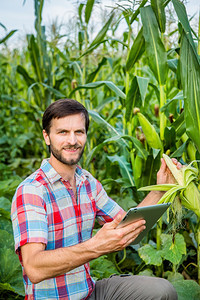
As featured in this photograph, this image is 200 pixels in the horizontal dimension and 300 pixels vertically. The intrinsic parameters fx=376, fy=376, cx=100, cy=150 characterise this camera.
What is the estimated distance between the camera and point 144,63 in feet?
15.8

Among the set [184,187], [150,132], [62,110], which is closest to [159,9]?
[150,132]

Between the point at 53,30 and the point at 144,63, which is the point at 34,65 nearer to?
the point at 53,30

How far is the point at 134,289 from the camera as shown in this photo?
5.92 feet

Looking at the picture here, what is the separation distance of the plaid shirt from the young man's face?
84mm

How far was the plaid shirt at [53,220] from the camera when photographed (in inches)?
62.4

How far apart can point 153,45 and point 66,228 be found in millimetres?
1211

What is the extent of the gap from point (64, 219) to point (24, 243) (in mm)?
251

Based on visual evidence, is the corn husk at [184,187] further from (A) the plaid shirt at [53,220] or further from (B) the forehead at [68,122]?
(B) the forehead at [68,122]

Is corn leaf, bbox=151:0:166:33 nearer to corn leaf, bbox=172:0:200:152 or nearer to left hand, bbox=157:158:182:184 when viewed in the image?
corn leaf, bbox=172:0:200:152

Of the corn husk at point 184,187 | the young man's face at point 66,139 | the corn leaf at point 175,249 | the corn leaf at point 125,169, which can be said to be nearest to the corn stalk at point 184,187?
the corn husk at point 184,187

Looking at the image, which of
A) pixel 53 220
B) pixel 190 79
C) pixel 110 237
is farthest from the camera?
pixel 190 79

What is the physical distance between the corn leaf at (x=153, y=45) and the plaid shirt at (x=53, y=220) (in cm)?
84

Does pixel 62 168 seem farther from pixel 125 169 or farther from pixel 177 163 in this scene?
pixel 125 169

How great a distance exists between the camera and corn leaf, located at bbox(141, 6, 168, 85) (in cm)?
220
